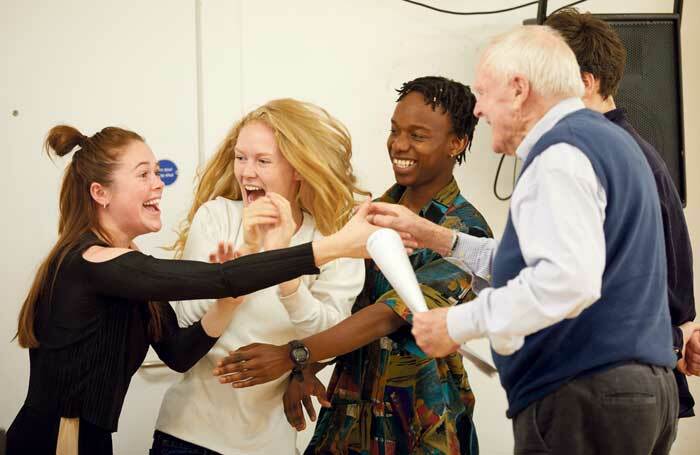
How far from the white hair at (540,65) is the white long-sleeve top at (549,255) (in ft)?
0.57

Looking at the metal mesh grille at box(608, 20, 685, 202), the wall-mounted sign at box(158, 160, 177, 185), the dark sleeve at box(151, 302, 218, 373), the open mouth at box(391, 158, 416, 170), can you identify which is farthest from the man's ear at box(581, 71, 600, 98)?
the wall-mounted sign at box(158, 160, 177, 185)

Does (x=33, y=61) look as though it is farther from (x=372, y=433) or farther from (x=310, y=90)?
(x=372, y=433)

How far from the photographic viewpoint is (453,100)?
267cm

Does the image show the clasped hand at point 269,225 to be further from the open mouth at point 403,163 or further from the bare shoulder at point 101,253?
the open mouth at point 403,163

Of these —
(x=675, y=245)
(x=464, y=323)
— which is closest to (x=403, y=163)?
(x=675, y=245)

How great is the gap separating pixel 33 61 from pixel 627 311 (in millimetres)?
2318

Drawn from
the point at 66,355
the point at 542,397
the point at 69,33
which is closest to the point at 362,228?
the point at 542,397

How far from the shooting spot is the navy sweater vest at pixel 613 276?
162 centimetres

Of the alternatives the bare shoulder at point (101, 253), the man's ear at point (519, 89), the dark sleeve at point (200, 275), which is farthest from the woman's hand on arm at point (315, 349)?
the man's ear at point (519, 89)

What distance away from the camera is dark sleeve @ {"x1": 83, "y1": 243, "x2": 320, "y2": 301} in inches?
81.9

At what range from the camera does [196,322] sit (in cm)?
238

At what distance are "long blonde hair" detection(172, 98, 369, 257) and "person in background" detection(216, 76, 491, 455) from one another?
0.19 metres

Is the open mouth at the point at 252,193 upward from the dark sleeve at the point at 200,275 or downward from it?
upward

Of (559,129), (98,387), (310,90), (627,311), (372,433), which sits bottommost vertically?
(372,433)
